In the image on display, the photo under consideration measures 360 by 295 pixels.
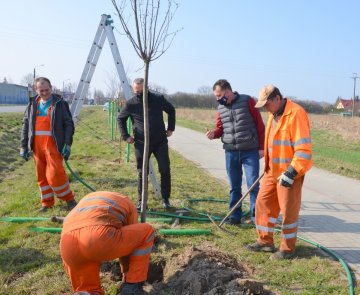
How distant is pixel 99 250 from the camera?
3186 mm

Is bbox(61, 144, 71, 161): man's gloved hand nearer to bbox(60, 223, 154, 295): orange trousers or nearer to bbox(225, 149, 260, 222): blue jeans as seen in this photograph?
bbox(225, 149, 260, 222): blue jeans

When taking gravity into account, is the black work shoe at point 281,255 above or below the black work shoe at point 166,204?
below

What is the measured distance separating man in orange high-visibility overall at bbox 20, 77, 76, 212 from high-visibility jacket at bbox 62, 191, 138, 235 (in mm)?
2905

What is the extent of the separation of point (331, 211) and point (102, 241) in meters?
4.80

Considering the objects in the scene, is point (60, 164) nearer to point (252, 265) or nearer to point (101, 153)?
point (252, 265)

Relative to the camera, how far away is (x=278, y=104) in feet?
14.2

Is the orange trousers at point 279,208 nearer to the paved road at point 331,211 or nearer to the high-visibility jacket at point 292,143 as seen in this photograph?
the high-visibility jacket at point 292,143

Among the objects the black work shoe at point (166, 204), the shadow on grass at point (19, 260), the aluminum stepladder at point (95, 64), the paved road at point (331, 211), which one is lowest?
the shadow on grass at point (19, 260)

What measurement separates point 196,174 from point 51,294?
6318mm

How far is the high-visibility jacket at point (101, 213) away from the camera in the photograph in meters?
3.26

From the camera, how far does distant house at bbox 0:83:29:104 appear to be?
74.9 metres

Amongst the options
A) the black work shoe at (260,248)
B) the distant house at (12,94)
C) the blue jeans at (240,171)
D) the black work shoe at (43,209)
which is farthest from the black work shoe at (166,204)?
the distant house at (12,94)

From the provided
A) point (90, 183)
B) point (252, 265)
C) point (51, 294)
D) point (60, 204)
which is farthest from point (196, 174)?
point (51, 294)

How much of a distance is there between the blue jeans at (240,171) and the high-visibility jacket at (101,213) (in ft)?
7.51
